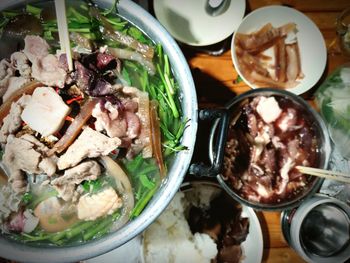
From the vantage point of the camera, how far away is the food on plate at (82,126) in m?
1.22

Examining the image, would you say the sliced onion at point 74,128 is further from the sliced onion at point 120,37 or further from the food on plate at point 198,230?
the food on plate at point 198,230

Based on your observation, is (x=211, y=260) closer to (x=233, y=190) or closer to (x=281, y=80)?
(x=233, y=190)

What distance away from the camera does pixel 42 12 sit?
1.33 metres

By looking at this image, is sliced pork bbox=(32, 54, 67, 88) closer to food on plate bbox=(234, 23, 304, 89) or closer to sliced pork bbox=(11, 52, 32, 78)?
sliced pork bbox=(11, 52, 32, 78)

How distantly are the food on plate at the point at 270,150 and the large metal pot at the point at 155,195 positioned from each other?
423 mm

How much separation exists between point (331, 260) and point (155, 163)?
976mm

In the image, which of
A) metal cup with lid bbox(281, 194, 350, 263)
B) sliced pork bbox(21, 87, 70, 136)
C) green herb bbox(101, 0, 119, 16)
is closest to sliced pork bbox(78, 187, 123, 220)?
sliced pork bbox(21, 87, 70, 136)

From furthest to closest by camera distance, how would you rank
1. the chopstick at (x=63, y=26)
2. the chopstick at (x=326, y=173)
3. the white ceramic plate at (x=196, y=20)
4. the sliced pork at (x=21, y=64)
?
the white ceramic plate at (x=196, y=20) → the chopstick at (x=326, y=173) → the sliced pork at (x=21, y=64) → the chopstick at (x=63, y=26)

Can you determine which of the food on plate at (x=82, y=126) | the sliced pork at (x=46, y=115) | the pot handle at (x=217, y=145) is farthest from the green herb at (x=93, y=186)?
the pot handle at (x=217, y=145)

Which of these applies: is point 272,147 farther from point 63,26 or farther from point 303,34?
point 63,26

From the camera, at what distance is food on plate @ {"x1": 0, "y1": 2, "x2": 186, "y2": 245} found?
4.01 feet

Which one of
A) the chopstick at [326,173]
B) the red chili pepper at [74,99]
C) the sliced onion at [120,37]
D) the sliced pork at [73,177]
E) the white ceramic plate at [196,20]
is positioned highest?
the sliced onion at [120,37]

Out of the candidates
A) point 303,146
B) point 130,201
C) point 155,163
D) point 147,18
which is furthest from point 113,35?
point 303,146

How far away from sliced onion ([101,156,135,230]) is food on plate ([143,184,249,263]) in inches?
15.6
